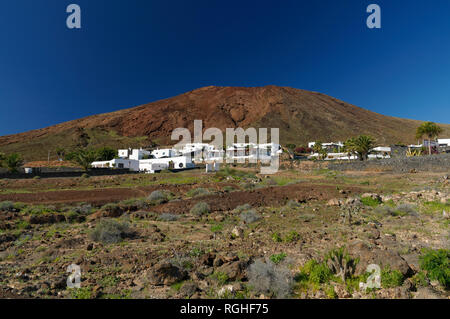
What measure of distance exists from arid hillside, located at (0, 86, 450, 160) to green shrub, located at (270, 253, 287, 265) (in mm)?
77748

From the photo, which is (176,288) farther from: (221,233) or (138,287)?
(221,233)

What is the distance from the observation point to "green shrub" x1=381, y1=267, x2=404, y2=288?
14.9ft

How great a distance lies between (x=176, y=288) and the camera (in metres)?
4.88

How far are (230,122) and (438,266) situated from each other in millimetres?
102136

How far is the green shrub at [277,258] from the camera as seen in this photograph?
Result: 5816 mm

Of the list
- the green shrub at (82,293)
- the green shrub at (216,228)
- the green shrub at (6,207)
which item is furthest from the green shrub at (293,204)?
the green shrub at (6,207)

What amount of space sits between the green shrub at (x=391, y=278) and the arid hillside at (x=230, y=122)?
78602 mm

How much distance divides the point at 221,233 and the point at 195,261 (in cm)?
297

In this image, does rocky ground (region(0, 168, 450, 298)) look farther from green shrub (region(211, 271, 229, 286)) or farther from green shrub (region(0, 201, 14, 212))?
green shrub (region(0, 201, 14, 212))

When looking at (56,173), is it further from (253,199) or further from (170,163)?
(253,199)

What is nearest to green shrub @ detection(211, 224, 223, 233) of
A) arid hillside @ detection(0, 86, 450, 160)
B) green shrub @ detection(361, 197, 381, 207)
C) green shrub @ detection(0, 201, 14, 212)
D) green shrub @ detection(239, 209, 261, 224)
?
green shrub @ detection(239, 209, 261, 224)

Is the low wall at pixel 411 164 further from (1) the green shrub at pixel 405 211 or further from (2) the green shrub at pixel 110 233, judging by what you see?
(2) the green shrub at pixel 110 233

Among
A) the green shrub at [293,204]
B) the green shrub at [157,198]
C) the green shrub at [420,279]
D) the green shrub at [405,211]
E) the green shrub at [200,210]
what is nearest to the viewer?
the green shrub at [420,279]
